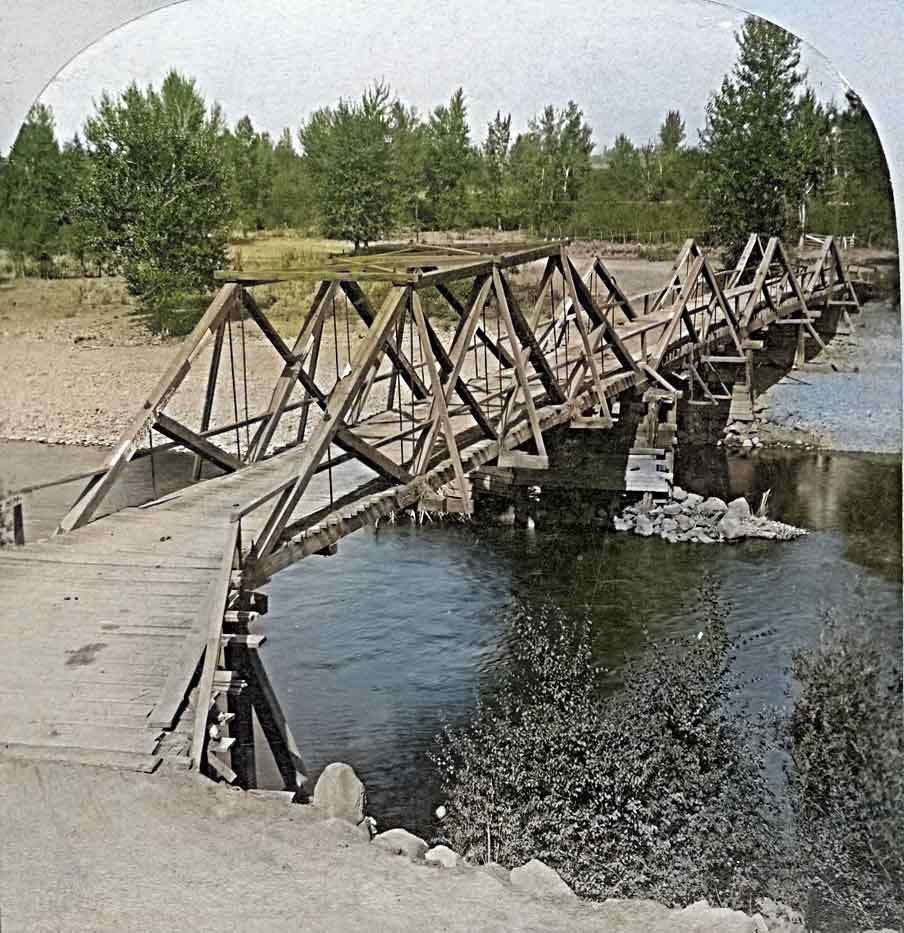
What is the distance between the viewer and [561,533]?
14.1 feet

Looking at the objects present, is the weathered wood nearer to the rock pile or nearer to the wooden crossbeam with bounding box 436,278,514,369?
the wooden crossbeam with bounding box 436,278,514,369

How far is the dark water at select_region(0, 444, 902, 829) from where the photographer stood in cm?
393

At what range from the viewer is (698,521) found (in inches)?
165

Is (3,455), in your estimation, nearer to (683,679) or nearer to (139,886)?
(139,886)

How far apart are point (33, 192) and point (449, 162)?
1.32m

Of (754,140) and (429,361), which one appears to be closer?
(754,140)

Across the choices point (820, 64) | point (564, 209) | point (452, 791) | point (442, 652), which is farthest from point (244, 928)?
point (820, 64)

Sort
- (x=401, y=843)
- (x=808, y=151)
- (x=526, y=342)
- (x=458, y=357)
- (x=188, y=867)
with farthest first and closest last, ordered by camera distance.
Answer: (x=526, y=342)
(x=458, y=357)
(x=808, y=151)
(x=401, y=843)
(x=188, y=867)

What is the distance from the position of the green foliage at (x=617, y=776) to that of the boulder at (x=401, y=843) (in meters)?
0.18

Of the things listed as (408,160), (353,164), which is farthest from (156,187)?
(408,160)

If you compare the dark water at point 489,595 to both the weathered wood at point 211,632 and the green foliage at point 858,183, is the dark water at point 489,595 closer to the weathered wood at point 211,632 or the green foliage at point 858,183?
the weathered wood at point 211,632

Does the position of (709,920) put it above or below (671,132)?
below

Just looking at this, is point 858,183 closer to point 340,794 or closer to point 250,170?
point 250,170

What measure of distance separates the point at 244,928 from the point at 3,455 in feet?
5.76
